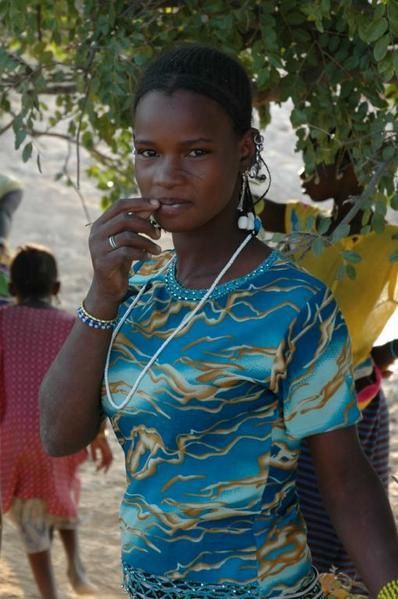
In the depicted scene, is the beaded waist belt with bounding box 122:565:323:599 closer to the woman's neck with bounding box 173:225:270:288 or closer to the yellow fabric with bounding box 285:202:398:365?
the woman's neck with bounding box 173:225:270:288

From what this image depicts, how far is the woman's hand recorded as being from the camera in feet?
6.48

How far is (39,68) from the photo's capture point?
3625 mm

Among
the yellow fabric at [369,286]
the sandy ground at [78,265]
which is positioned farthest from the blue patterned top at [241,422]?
the sandy ground at [78,265]

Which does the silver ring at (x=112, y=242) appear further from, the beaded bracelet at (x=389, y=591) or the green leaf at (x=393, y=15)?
the green leaf at (x=393, y=15)

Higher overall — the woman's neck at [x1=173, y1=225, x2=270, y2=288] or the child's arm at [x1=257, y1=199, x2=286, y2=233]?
the child's arm at [x1=257, y1=199, x2=286, y2=233]

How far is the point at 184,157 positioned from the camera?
1.96m

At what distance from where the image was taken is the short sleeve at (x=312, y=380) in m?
1.91

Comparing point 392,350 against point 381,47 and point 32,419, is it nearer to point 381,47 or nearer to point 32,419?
point 381,47

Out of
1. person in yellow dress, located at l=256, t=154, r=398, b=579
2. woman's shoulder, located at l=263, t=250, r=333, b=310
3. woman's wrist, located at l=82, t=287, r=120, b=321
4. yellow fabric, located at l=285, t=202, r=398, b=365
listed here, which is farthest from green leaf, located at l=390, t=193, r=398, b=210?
woman's wrist, located at l=82, t=287, r=120, b=321

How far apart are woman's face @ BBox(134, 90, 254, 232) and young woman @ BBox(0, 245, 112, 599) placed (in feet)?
9.99

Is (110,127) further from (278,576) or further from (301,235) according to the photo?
(278,576)

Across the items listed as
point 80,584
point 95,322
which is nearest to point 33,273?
point 80,584

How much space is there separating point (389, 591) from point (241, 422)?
34 cm

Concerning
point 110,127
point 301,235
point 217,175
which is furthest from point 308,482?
point 217,175
